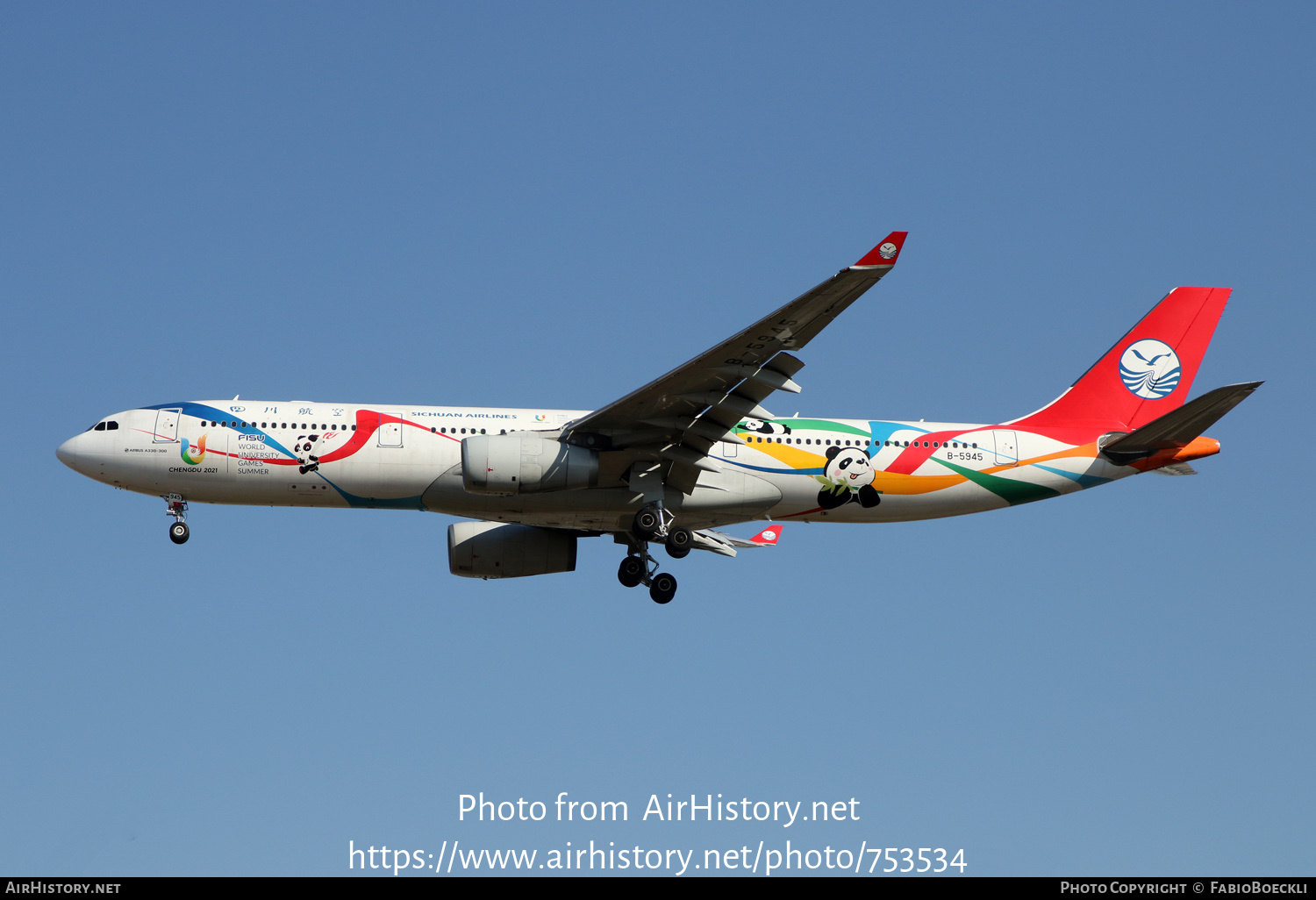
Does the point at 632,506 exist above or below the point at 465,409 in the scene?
below

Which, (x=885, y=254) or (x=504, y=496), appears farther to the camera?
(x=504, y=496)

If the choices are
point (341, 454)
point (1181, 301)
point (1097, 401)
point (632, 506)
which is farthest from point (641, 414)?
point (1181, 301)

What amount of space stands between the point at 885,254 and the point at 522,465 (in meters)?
9.35

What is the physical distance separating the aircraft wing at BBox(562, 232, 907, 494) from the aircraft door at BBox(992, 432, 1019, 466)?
5583 mm

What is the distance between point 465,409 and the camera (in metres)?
31.0

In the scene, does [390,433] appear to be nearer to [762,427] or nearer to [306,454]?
[306,454]

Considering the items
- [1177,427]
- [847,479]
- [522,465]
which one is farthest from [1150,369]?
[522,465]

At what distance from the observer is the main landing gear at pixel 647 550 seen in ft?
99.5

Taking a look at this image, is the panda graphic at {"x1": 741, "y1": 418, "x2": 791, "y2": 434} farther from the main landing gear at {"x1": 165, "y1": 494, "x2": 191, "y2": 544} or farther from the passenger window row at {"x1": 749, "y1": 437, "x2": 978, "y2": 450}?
the main landing gear at {"x1": 165, "y1": 494, "x2": 191, "y2": 544}

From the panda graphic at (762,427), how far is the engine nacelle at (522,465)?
396cm

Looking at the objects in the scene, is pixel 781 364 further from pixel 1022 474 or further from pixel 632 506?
pixel 1022 474

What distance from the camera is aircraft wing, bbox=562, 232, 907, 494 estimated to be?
24734 millimetres

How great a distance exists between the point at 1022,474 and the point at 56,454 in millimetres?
22289

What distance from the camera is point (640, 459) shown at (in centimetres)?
2989
